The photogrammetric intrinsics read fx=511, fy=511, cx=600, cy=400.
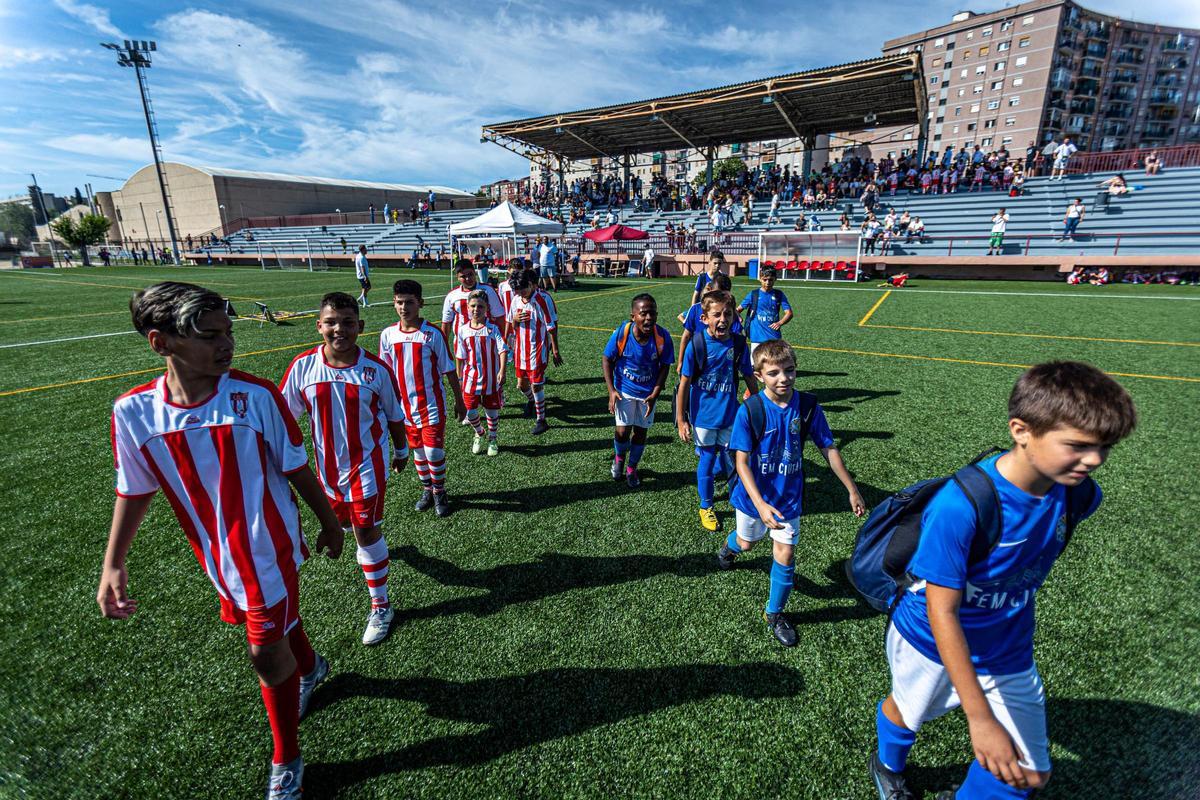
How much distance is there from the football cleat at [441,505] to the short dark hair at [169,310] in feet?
9.90

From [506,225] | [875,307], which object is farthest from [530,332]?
[875,307]

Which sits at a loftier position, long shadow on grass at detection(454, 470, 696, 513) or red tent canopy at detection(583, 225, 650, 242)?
red tent canopy at detection(583, 225, 650, 242)

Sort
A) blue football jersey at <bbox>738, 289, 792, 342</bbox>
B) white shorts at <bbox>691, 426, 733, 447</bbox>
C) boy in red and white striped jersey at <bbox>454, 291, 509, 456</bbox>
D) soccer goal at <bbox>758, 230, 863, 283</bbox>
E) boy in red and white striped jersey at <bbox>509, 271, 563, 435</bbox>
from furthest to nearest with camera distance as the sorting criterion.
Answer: soccer goal at <bbox>758, 230, 863, 283</bbox>
blue football jersey at <bbox>738, 289, 792, 342</bbox>
boy in red and white striped jersey at <bbox>509, 271, 563, 435</bbox>
boy in red and white striped jersey at <bbox>454, 291, 509, 456</bbox>
white shorts at <bbox>691, 426, 733, 447</bbox>

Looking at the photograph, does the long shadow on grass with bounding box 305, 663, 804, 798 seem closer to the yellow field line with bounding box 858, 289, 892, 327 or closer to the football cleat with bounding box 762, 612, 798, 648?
the football cleat with bounding box 762, 612, 798, 648

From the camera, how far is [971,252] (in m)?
23.2

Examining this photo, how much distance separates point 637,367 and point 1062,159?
33149mm

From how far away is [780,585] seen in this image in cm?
305

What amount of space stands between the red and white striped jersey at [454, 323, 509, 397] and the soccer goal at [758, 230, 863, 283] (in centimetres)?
2006

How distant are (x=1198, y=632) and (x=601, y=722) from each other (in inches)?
143

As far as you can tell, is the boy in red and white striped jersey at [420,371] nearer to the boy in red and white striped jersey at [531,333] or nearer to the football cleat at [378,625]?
the football cleat at [378,625]

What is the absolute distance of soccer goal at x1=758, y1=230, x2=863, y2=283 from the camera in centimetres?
2336

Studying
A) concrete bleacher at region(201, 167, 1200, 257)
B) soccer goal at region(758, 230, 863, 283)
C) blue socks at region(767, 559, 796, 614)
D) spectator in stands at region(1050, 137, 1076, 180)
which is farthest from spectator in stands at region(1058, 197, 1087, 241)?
blue socks at region(767, 559, 796, 614)

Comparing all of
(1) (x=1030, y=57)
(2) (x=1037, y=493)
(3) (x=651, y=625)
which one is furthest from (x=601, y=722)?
(1) (x=1030, y=57)

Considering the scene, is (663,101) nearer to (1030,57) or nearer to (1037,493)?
(1037,493)
